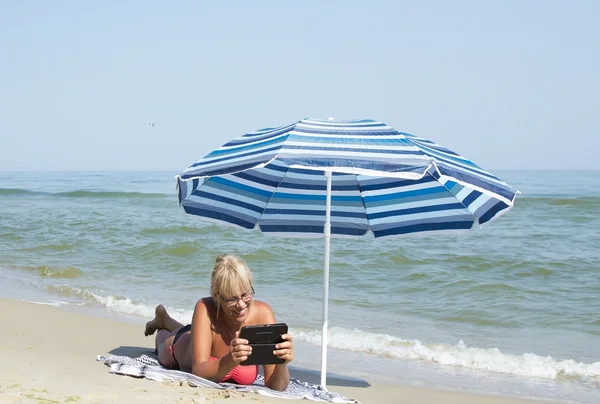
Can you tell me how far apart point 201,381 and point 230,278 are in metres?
0.72

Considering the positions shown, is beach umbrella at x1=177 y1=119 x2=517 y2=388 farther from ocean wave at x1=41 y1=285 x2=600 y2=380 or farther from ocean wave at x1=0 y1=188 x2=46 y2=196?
ocean wave at x1=0 y1=188 x2=46 y2=196

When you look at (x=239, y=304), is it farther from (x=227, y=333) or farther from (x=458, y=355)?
(x=458, y=355)

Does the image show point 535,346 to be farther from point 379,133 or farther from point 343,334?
point 379,133

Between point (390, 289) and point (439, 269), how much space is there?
159cm

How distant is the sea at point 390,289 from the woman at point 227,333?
135 centimetres

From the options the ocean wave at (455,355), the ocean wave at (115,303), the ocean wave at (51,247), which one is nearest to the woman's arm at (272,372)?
the ocean wave at (455,355)

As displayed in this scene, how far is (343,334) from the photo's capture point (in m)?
7.34

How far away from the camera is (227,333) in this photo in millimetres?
4254

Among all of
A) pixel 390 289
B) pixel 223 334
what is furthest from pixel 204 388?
pixel 390 289

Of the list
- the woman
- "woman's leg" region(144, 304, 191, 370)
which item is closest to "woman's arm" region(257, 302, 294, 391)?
the woman

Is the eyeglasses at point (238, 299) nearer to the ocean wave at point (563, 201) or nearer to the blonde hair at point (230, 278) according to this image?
the blonde hair at point (230, 278)

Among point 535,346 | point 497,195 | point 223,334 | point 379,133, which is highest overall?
point 379,133

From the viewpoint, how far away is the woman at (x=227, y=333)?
3945mm

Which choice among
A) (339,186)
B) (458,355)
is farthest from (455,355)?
(339,186)
